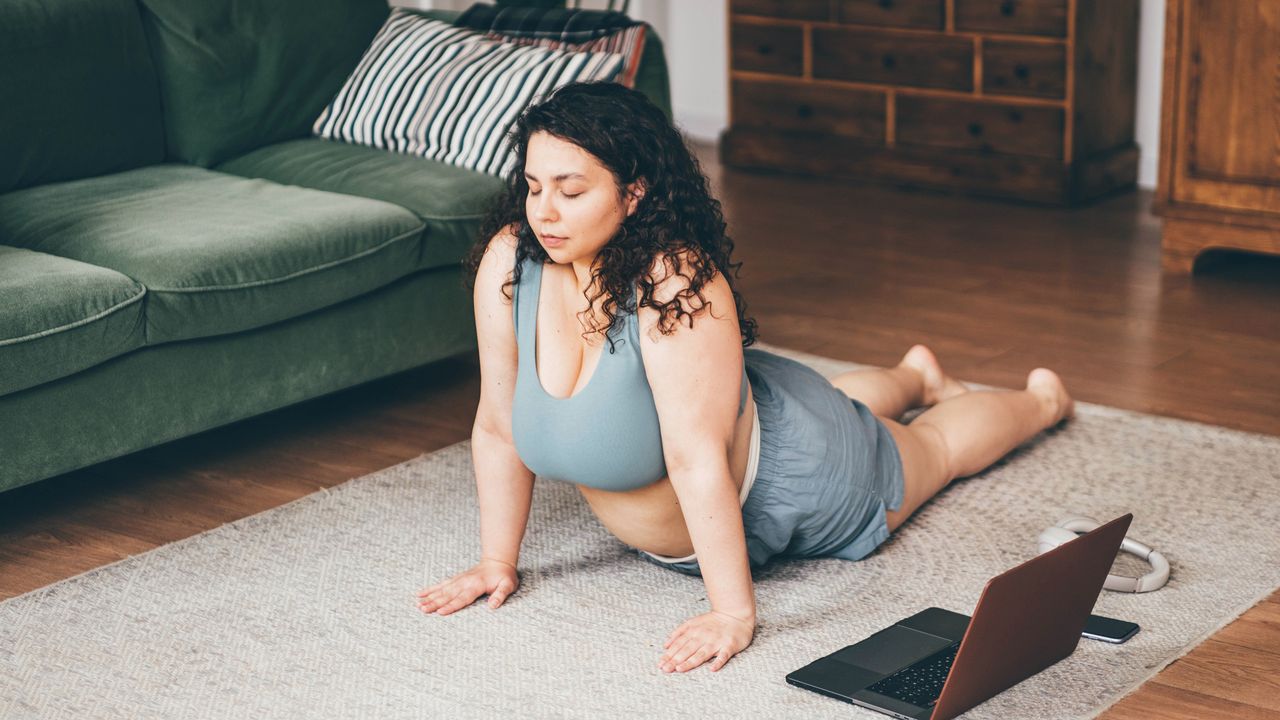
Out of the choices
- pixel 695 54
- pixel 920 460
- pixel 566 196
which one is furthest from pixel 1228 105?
pixel 695 54

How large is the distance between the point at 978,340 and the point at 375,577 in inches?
63.4

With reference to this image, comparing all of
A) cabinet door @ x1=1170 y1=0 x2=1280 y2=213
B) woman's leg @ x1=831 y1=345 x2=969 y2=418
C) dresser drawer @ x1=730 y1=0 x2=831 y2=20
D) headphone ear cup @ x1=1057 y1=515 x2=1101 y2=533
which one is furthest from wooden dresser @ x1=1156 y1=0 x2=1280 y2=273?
headphone ear cup @ x1=1057 y1=515 x2=1101 y2=533

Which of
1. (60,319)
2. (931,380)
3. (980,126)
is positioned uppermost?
(60,319)

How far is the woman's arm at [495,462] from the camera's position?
2.06 metres

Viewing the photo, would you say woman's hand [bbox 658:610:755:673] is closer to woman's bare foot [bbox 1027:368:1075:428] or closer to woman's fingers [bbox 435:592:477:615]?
woman's fingers [bbox 435:592:477:615]

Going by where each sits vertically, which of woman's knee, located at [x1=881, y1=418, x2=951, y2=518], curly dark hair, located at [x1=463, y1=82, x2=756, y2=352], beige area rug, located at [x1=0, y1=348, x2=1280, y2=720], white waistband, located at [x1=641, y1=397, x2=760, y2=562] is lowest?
beige area rug, located at [x1=0, y1=348, x2=1280, y2=720]

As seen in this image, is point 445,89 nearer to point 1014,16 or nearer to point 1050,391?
point 1050,391

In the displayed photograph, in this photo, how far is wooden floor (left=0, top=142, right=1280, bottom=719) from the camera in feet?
7.84

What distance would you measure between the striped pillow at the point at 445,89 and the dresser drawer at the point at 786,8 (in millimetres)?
1956

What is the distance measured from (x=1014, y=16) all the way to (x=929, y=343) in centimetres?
170

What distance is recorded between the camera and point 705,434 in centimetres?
193

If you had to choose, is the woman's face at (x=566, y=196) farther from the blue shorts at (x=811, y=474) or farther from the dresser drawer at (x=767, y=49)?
the dresser drawer at (x=767, y=49)

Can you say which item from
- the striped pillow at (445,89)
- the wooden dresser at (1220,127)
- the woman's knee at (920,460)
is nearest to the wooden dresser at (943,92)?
the wooden dresser at (1220,127)

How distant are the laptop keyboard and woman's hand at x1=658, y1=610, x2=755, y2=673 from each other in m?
0.19
